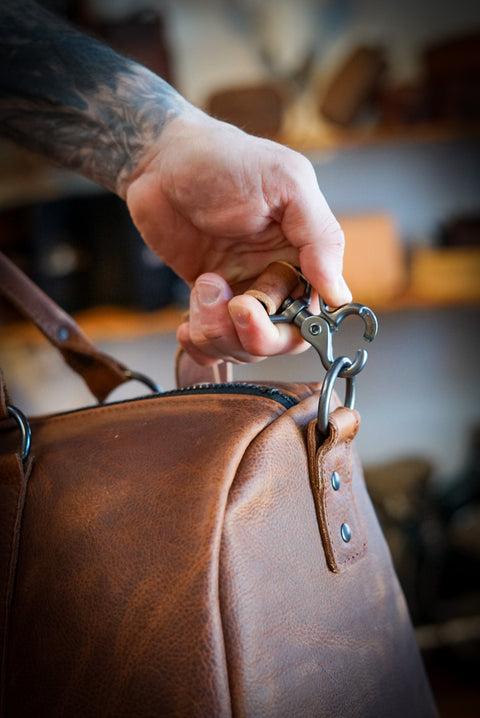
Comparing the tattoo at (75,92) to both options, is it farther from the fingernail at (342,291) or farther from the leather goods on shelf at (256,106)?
the leather goods on shelf at (256,106)

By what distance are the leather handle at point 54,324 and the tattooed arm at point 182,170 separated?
0.40 ft

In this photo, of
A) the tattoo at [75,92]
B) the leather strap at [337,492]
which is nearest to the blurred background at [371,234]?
the tattoo at [75,92]

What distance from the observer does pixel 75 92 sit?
78 centimetres

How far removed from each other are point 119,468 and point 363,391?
2.14m

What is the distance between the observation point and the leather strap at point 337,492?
56 centimetres

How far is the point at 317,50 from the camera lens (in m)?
2.42

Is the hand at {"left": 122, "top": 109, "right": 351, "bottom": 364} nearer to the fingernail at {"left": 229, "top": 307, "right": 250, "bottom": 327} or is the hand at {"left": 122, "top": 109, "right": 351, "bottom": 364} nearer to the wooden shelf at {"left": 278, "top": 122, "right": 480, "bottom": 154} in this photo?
the fingernail at {"left": 229, "top": 307, "right": 250, "bottom": 327}

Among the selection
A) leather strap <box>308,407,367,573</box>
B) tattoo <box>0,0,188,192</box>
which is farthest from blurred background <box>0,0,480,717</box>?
leather strap <box>308,407,367,573</box>

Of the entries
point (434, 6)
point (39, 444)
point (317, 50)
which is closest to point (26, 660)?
point (39, 444)

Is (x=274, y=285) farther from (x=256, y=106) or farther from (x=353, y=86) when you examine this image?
(x=353, y=86)

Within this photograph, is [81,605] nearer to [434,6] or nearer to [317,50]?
[317,50]

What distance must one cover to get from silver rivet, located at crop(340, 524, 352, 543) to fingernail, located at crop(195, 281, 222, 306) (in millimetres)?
240

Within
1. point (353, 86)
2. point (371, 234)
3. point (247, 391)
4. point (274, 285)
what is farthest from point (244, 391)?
point (353, 86)

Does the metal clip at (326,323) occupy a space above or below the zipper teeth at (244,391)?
above
